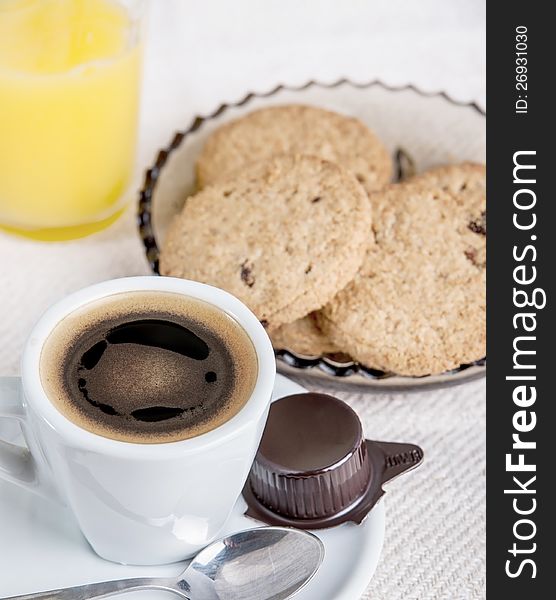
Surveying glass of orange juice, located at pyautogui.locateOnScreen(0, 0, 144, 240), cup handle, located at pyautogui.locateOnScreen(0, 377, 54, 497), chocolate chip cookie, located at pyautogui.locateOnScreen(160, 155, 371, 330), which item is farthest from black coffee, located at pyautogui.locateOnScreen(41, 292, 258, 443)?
glass of orange juice, located at pyautogui.locateOnScreen(0, 0, 144, 240)

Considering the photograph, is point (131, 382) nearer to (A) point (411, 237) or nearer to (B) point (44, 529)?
(B) point (44, 529)

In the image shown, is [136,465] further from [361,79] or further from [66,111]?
[361,79]

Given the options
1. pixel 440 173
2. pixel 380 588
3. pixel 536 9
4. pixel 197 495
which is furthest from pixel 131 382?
pixel 536 9

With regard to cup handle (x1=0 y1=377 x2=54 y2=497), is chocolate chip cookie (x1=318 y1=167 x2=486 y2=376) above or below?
above

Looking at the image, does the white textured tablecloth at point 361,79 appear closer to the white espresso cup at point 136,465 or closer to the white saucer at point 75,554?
the white saucer at point 75,554

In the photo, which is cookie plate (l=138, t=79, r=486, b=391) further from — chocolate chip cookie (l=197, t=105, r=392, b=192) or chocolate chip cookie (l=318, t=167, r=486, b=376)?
chocolate chip cookie (l=318, t=167, r=486, b=376)

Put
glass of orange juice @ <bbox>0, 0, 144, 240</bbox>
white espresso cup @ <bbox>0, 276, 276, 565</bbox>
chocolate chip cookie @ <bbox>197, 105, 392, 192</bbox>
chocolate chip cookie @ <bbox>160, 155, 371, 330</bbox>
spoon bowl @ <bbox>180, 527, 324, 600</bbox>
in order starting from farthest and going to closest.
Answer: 1. chocolate chip cookie @ <bbox>197, 105, 392, 192</bbox>
2. glass of orange juice @ <bbox>0, 0, 144, 240</bbox>
3. chocolate chip cookie @ <bbox>160, 155, 371, 330</bbox>
4. spoon bowl @ <bbox>180, 527, 324, 600</bbox>
5. white espresso cup @ <bbox>0, 276, 276, 565</bbox>

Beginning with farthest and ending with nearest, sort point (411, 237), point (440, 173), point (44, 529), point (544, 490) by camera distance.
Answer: point (440, 173)
point (411, 237)
point (544, 490)
point (44, 529)

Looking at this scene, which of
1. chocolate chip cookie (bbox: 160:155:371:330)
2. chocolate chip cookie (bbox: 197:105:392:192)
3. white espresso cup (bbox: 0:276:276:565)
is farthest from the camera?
chocolate chip cookie (bbox: 197:105:392:192)
